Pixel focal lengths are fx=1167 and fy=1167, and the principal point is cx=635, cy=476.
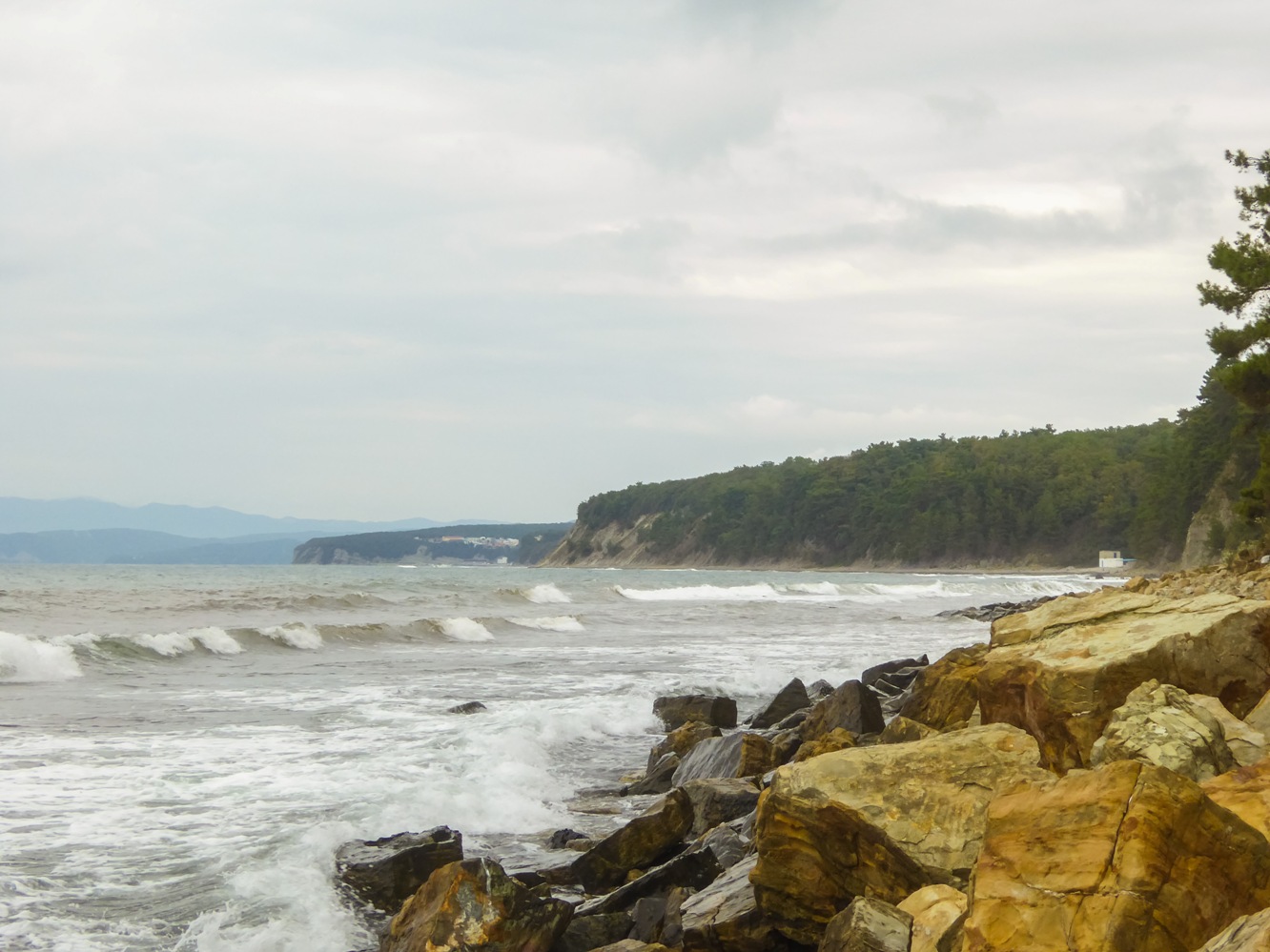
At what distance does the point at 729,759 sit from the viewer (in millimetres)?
9375

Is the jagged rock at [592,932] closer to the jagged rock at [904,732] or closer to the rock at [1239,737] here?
the rock at [1239,737]

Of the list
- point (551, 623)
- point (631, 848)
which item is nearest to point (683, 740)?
point (631, 848)

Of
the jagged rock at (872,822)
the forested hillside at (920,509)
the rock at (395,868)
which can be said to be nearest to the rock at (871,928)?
the jagged rock at (872,822)

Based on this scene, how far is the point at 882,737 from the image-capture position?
8.84m

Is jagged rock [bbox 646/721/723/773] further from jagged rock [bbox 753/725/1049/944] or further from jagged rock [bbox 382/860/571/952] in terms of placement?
jagged rock [bbox 382/860/571/952]

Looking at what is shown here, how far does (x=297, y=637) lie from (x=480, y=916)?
69.3ft

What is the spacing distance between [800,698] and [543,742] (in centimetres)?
326

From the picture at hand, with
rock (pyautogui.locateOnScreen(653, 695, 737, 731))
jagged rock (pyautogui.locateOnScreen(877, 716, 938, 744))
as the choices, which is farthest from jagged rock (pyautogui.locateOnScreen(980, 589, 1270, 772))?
rock (pyautogui.locateOnScreen(653, 695, 737, 731))

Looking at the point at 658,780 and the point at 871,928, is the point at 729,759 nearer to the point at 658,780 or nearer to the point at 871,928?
the point at 658,780

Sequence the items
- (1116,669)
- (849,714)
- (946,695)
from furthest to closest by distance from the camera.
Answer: (849,714) → (946,695) → (1116,669)

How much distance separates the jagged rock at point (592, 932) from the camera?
17.4 feet

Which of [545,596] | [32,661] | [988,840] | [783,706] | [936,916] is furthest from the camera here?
[545,596]

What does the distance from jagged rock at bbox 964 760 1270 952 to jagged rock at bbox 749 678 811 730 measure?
30.0ft

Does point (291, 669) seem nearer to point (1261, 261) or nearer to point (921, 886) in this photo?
point (921, 886)
